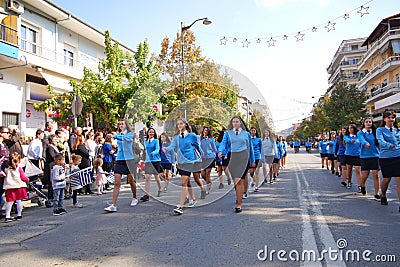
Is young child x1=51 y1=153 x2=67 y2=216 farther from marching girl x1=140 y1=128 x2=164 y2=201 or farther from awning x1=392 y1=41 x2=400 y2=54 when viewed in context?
awning x1=392 y1=41 x2=400 y2=54

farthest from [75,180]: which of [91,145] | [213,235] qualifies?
[213,235]

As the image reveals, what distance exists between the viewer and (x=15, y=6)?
52.6 ft

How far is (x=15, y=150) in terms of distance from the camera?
814cm

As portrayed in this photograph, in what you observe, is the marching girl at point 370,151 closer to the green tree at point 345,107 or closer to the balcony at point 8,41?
the balcony at point 8,41

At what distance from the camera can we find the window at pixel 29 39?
17.4m

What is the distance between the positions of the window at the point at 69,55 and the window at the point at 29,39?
87.5 inches

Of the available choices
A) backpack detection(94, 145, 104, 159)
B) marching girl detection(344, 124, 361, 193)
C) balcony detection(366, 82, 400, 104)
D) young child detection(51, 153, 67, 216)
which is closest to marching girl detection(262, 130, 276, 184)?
marching girl detection(344, 124, 361, 193)

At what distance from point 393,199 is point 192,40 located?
15.3 meters

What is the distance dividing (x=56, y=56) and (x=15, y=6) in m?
3.90

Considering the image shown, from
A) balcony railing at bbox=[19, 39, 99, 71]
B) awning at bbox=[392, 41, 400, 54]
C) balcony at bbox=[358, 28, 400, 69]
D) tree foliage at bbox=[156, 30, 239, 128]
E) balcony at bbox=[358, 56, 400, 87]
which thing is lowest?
tree foliage at bbox=[156, 30, 239, 128]

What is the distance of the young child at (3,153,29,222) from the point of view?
22.7 ft

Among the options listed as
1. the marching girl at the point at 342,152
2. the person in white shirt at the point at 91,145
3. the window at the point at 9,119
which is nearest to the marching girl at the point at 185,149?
the person in white shirt at the point at 91,145

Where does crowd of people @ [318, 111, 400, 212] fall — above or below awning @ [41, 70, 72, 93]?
below

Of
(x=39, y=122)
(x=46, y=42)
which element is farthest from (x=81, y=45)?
(x=39, y=122)
